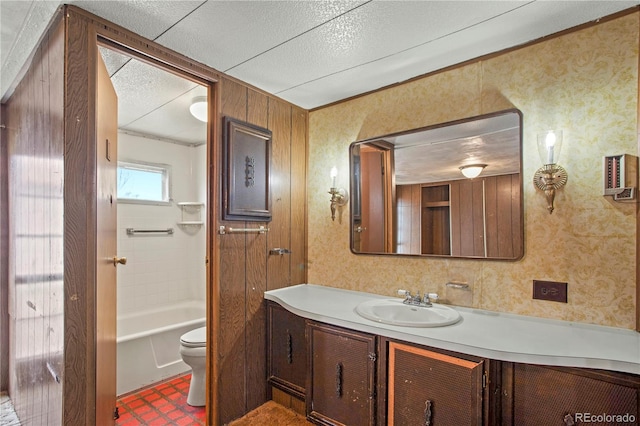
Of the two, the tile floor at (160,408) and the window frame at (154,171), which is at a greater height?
the window frame at (154,171)

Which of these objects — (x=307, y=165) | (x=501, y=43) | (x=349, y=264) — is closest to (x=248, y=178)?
(x=307, y=165)

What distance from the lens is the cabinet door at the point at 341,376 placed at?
1.67m

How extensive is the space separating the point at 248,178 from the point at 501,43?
64.4 inches

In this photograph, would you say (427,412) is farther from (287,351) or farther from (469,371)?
(287,351)

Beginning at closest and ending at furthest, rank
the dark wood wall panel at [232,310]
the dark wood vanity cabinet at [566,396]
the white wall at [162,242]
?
the dark wood vanity cabinet at [566,396], the dark wood wall panel at [232,310], the white wall at [162,242]

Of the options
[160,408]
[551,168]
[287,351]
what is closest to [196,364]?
[160,408]

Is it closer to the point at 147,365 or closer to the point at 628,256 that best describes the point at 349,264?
the point at 628,256

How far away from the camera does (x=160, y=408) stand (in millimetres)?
2393

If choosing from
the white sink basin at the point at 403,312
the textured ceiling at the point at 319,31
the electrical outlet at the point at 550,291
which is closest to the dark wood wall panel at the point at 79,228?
the textured ceiling at the point at 319,31

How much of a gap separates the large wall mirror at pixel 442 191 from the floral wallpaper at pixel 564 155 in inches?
2.4

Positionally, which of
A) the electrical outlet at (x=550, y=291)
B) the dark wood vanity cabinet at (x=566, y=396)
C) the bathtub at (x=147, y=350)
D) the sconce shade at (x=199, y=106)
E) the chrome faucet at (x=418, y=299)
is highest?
the sconce shade at (x=199, y=106)

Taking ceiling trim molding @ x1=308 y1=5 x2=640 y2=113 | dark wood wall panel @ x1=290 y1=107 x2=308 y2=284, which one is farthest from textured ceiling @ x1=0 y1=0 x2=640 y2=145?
dark wood wall panel @ x1=290 y1=107 x2=308 y2=284

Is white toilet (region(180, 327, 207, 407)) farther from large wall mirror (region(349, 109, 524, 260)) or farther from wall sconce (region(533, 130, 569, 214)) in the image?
wall sconce (region(533, 130, 569, 214))

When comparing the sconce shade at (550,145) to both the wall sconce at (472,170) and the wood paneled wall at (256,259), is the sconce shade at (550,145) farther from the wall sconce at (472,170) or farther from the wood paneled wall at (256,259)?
the wood paneled wall at (256,259)
